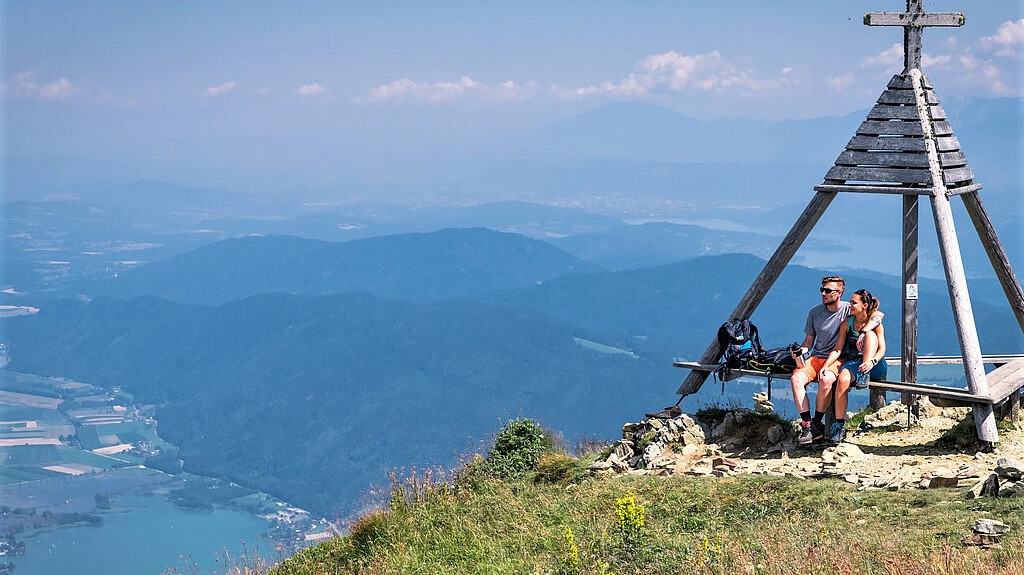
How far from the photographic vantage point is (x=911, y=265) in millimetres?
12312

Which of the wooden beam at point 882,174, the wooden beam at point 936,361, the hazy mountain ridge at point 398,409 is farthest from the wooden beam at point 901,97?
the hazy mountain ridge at point 398,409

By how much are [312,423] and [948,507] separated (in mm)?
173156

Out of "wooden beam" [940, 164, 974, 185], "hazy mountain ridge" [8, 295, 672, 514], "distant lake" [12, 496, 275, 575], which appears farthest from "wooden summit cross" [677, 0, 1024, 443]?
"hazy mountain ridge" [8, 295, 672, 514]

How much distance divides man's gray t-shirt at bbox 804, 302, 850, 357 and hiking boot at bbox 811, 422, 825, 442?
2.32 feet

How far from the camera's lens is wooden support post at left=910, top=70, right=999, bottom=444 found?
34.1 feet

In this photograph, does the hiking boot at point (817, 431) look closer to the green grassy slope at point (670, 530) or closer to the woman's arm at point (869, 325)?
the woman's arm at point (869, 325)

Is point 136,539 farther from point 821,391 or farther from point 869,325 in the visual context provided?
point 869,325

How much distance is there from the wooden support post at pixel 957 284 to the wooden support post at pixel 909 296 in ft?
1.33

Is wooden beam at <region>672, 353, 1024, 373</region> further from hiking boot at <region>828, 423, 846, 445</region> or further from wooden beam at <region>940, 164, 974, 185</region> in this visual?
wooden beam at <region>940, 164, 974, 185</region>

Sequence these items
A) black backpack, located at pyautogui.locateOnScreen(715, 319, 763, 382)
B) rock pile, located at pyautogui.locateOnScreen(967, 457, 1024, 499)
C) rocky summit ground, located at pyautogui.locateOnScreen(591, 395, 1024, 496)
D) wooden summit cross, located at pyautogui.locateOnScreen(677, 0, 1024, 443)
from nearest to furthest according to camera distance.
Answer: rock pile, located at pyautogui.locateOnScreen(967, 457, 1024, 499), rocky summit ground, located at pyautogui.locateOnScreen(591, 395, 1024, 496), wooden summit cross, located at pyautogui.locateOnScreen(677, 0, 1024, 443), black backpack, located at pyautogui.locateOnScreen(715, 319, 763, 382)

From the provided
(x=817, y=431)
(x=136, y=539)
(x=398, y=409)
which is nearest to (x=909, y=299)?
(x=817, y=431)

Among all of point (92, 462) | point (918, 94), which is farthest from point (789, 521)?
point (92, 462)

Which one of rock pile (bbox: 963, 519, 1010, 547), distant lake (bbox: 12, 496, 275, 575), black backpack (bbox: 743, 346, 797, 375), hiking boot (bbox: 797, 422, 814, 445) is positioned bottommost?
distant lake (bbox: 12, 496, 275, 575)

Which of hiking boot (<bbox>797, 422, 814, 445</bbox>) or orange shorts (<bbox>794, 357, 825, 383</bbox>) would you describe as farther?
hiking boot (<bbox>797, 422, 814, 445</bbox>)
